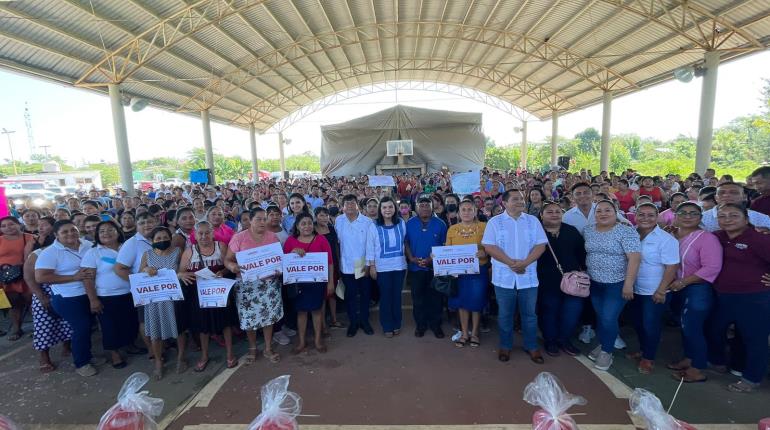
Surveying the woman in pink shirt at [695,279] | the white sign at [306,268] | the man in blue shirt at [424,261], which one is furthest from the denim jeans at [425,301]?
the woman in pink shirt at [695,279]

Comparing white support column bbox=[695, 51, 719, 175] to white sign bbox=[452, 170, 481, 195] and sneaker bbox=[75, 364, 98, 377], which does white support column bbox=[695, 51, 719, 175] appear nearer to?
white sign bbox=[452, 170, 481, 195]

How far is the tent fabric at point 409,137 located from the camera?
60.8ft

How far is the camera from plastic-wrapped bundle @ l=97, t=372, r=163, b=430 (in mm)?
1434

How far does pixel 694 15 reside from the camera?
1155cm

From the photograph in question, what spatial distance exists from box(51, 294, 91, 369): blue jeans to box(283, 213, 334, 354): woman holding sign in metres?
1.98

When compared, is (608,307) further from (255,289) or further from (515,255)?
(255,289)

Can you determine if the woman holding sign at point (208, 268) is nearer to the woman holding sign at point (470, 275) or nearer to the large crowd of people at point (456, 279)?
the large crowd of people at point (456, 279)

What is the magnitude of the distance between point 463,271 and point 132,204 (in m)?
6.98

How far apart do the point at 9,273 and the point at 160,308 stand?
2.31 meters

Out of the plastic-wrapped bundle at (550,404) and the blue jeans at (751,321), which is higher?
the plastic-wrapped bundle at (550,404)

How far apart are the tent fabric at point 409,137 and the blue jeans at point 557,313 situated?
1536 cm

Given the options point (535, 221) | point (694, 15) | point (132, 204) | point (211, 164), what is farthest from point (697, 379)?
point (211, 164)

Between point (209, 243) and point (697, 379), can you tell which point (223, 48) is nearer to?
point (209, 243)

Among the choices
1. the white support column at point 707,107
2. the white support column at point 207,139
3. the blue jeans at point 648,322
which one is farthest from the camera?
the white support column at point 207,139
